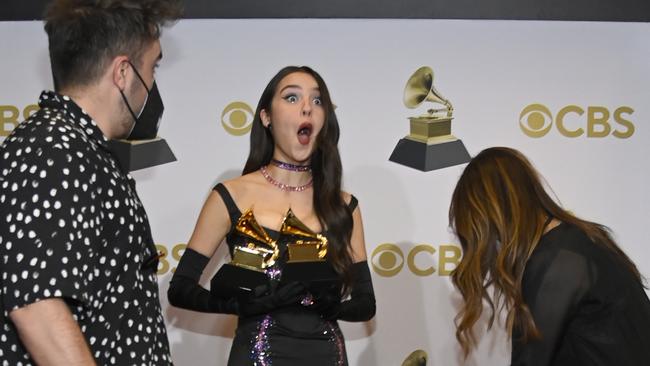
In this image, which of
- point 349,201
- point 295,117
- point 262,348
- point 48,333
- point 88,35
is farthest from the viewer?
point 349,201

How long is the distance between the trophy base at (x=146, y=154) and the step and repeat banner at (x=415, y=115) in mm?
37

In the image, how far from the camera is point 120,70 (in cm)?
175

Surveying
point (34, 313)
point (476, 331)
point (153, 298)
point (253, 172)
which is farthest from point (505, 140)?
point (34, 313)

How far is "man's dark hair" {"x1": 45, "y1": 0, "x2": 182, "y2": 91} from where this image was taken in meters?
1.71

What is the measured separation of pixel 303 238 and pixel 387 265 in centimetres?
78

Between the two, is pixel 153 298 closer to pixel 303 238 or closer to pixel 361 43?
pixel 303 238

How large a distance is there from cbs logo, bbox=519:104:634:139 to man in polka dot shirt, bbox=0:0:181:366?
2001 millimetres

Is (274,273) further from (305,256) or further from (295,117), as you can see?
(295,117)

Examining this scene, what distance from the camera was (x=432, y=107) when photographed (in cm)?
349

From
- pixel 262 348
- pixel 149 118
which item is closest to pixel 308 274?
pixel 262 348

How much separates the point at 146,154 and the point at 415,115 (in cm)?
117

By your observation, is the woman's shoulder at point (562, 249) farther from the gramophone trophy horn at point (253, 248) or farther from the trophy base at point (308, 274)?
the gramophone trophy horn at point (253, 248)

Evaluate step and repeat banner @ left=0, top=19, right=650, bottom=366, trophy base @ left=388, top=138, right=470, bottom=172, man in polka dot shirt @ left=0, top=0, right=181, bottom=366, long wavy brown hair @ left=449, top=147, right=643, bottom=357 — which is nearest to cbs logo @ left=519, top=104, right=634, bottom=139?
step and repeat banner @ left=0, top=19, right=650, bottom=366

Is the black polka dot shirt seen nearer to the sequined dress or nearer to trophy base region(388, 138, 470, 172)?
the sequined dress
